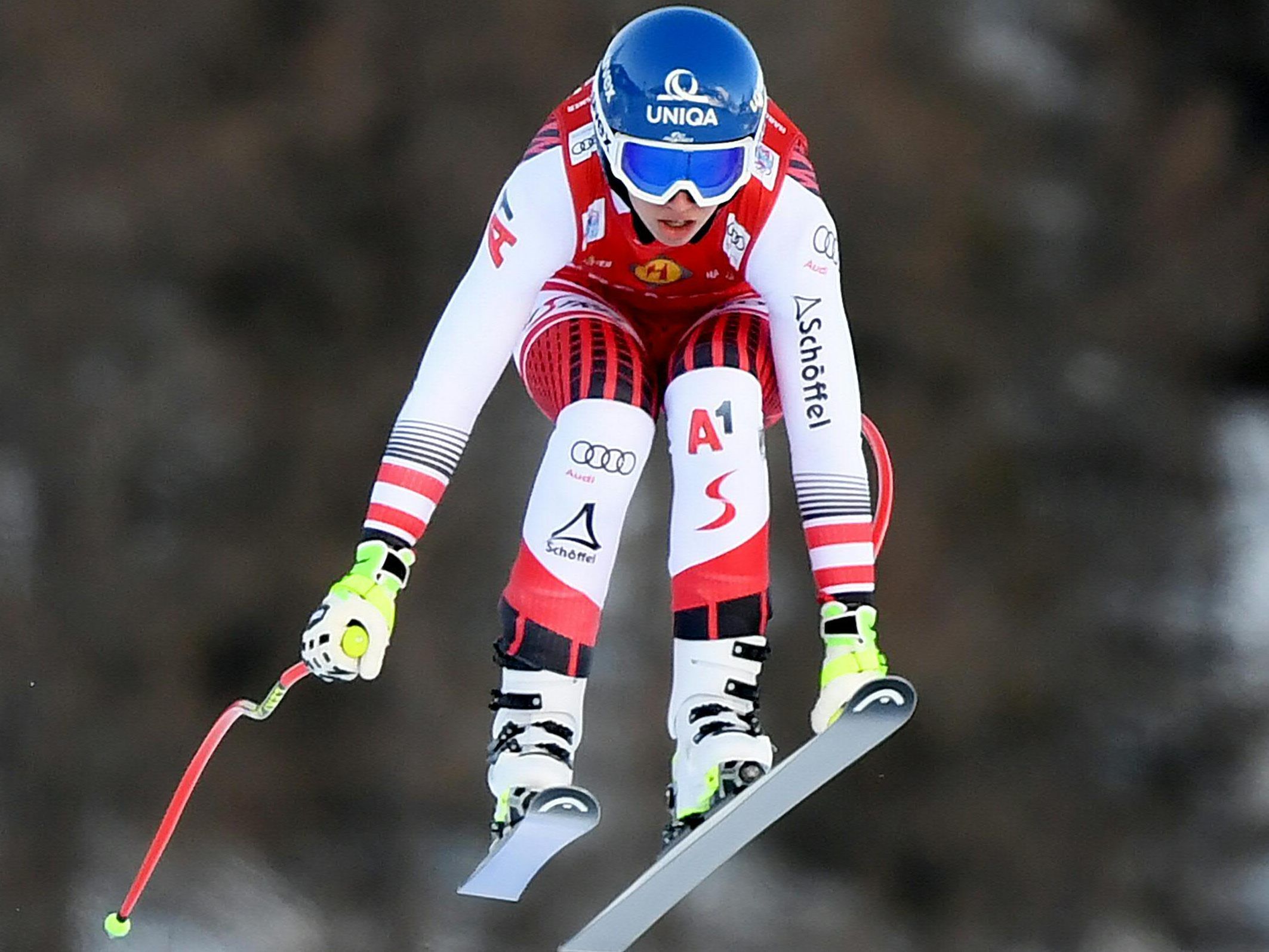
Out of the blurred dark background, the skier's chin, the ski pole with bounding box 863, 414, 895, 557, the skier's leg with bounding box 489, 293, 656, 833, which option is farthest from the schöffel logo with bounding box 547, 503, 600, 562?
the blurred dark background

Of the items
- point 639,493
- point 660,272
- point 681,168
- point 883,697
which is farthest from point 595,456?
point 639,493

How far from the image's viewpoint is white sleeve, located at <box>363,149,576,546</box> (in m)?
2.98

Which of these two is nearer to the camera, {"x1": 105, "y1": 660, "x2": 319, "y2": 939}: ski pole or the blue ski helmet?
the blue ski helmet

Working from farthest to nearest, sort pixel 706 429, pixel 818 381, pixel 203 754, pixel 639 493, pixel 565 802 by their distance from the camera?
pixel 639 493, pixel 203 754, pixel 818 381, pixel 706 429, pixel 565 802

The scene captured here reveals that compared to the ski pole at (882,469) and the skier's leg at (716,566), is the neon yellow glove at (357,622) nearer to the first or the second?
the skier's leg at (716,566)

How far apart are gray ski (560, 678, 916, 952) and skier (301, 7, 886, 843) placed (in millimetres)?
69

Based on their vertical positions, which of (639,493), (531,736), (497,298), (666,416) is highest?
(639,493)

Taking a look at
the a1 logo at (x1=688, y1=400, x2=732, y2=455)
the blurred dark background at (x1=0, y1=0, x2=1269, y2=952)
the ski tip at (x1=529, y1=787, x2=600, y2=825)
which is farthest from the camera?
the blurred dark background at (x1=0, y1=0, x2=1269, y2=952)

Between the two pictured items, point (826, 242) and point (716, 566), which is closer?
point (716, 566)

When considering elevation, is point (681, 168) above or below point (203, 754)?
above

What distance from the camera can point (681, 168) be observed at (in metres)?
2.85

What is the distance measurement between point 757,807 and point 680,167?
1002 millimetres

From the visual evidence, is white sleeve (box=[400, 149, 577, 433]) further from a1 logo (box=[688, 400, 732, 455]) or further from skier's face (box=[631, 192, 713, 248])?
a1 logo (box=[688, 400, 732, 455])

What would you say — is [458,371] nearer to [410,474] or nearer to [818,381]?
[410,474]
